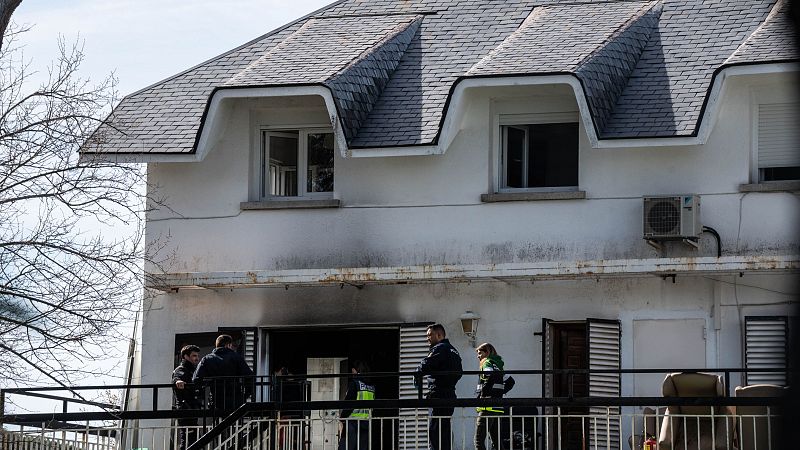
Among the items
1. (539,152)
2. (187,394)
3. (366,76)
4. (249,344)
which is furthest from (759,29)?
(187,394)

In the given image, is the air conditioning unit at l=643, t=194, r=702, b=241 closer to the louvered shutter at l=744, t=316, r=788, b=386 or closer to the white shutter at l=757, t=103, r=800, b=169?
the white shutter at l=757, t=103, r=800, b=169

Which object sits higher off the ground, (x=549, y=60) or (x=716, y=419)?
(x=549, y=60)

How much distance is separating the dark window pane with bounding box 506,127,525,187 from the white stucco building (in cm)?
3

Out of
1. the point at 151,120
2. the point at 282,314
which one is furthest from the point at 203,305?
the point at 151,120

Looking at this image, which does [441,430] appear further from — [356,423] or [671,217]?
[671,217]

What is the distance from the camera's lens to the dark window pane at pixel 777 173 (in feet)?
58.3

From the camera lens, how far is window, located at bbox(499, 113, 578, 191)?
753 inches

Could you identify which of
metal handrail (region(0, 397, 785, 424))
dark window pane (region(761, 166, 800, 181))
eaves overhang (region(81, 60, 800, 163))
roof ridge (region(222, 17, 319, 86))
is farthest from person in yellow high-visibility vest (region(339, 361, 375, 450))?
dark window pane (region(761, 166, 800, 181))

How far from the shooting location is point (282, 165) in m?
20.3

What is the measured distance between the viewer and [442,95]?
19.7m

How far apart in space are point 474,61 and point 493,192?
218 cm

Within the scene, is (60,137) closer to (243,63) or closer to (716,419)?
(243,63)

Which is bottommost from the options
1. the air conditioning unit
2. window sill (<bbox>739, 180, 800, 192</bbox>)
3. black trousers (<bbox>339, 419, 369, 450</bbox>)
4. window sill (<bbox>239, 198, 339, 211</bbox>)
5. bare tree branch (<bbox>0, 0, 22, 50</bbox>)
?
black trousers (<bbox>339, 419, 369, 450</bbox>)

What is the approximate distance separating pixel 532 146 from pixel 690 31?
9.28ft
